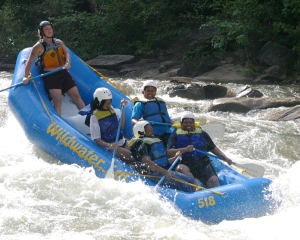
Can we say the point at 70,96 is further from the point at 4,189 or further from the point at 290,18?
the point at 290,18

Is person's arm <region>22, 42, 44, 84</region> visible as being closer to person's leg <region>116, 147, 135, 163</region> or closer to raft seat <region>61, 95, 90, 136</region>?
raft seat <region>61, 95, 90, 136</region>

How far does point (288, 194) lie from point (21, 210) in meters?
2.10

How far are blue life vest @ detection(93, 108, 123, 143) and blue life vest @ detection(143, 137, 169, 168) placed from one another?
674 mm

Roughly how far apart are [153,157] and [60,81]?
1907 mm

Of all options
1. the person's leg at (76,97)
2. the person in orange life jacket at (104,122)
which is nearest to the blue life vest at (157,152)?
the person in orange life jacket at (104,122)

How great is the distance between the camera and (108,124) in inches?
204

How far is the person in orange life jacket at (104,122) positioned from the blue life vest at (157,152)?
1.53 feet

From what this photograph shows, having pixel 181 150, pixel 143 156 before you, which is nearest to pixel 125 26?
pixel 181 150

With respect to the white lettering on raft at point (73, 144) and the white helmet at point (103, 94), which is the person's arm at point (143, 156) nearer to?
the white lettering on raft at point (73, 144)

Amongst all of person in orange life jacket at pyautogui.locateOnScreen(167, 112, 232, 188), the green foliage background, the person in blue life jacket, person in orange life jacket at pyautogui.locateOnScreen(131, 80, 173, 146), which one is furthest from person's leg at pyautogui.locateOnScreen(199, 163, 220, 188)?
the green foliage background

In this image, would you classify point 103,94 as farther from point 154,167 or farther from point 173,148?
point 154,167

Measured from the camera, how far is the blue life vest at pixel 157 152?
15.1 feet

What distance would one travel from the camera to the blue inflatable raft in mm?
4258

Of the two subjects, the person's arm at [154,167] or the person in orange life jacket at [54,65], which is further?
the person in orange life jacket at [54,65]
